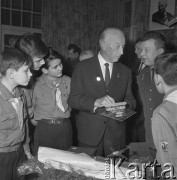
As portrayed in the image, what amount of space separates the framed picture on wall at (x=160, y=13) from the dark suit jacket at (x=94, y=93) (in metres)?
4.47

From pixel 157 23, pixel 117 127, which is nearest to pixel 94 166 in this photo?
pixel 117 127

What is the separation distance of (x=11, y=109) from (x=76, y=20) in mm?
7014

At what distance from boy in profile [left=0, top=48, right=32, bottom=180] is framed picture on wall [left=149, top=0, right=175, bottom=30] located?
17.2 feet

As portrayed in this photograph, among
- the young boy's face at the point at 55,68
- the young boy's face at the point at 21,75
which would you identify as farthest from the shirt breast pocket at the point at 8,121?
the young boy's face at the point at 55,68

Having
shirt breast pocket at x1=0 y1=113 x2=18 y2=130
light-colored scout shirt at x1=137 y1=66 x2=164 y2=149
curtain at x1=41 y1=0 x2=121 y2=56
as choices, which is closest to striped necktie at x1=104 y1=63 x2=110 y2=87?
light-colored scout shirt at x1=137 y1=66 x2=164 y2=149

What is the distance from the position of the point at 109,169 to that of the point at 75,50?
5.12 metres

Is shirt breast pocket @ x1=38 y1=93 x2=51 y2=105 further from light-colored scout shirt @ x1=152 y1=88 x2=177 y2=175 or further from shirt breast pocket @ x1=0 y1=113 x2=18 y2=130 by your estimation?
light-colored scout shirt @ x1=152 y1=88 x2=177 y2=175

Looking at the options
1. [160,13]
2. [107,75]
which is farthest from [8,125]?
[160,13]

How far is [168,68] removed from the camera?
175cm

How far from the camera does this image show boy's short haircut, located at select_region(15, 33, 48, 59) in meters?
2.09

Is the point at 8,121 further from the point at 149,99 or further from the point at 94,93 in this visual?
the point at 149,99

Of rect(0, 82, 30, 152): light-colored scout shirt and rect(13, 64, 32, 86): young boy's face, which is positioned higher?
rect(13, 64, 32, 86): young boy's face

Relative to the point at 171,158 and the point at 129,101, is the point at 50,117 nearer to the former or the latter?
the point at 129,101

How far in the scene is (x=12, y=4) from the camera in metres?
7.59
